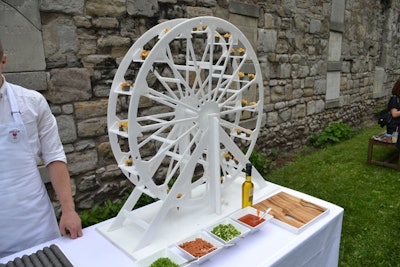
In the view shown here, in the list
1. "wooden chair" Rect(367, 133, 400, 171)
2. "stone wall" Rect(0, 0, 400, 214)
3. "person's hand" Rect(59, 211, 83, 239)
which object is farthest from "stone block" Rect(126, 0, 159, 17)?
"wooden chair" Rect(367, 133, 400, 171)

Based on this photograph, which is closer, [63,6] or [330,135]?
[63,6]

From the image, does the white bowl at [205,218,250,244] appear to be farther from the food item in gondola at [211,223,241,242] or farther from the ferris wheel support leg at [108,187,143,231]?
the ferris wheel support leg at [108,187,143,231]

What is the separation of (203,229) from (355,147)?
500cm

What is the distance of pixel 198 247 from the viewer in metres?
1.58

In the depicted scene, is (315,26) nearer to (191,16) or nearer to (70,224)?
(191,16)

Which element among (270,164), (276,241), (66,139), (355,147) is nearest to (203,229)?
(276,241)

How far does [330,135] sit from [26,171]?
589cm

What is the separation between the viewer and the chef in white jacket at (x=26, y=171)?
1.51 meters

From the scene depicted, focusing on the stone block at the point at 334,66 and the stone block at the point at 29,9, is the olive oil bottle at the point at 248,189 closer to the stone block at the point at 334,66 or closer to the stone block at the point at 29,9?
the stone block at the point at 29,9

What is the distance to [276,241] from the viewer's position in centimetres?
170

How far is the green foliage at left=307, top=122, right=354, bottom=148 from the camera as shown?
619 cm

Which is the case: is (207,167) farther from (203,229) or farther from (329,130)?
(329,130)

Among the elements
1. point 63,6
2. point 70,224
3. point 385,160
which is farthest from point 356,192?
point 63,6

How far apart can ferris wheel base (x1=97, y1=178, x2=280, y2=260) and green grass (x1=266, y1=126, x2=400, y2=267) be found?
4.65ft
